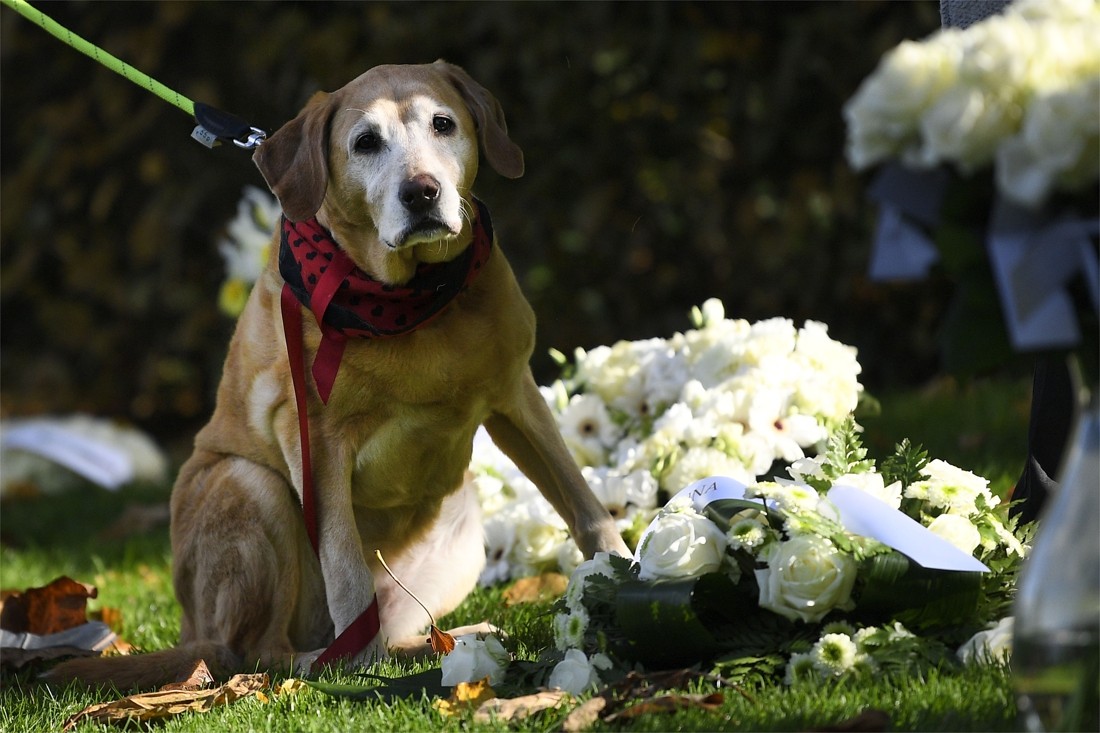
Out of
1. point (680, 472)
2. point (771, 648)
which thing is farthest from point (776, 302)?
point (771, 648)

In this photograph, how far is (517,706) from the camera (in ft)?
7.62

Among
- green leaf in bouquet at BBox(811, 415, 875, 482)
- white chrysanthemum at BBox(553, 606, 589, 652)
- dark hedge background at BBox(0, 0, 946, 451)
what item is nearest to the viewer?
white chrysanthemum at BBox(553, 606, 589, 652)

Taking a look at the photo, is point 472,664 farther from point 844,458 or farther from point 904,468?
point 904,468

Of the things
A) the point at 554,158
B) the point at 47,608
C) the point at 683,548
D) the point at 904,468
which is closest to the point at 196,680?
the point at 47,608

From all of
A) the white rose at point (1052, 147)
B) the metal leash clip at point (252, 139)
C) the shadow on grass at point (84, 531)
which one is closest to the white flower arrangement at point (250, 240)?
the shadow on grass at point (84, 531)

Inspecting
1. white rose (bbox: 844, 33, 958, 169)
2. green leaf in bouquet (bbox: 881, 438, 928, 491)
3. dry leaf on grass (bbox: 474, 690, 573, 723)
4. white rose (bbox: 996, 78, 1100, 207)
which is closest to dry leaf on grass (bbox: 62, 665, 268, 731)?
dry leaf on grass (bbox: 474, 690, 573, 723)

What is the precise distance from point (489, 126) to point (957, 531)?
4.70 feet

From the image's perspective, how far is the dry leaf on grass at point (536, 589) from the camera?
3.56 meters

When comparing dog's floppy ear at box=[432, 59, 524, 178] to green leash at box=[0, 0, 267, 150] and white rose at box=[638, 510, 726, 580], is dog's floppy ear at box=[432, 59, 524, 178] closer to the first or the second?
green leash at box=[0, 0, 267, 150]

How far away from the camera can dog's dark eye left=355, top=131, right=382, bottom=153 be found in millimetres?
2914

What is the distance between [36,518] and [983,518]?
175 inches

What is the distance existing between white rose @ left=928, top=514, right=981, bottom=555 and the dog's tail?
5.41 feet

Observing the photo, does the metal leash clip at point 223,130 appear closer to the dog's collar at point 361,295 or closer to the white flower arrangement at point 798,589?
the dog's collar at point 361,295

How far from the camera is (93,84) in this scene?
23.0ft
